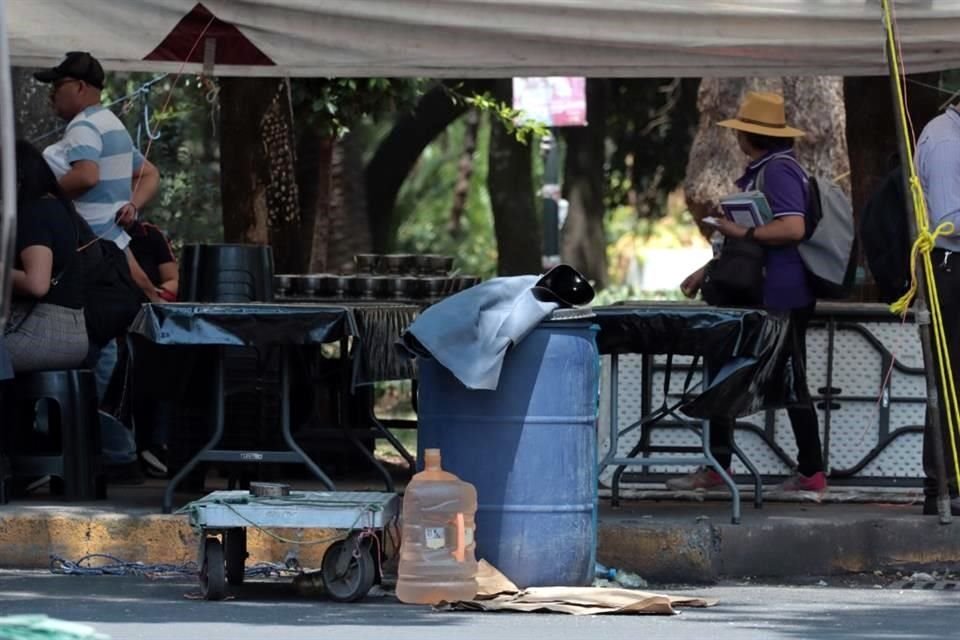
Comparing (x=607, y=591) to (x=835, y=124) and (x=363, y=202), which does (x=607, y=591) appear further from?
(x=363, y=202)

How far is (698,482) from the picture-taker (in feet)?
32.9

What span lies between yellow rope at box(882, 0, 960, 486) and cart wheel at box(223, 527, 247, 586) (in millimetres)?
3014

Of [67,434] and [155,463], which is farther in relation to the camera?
[155,463]

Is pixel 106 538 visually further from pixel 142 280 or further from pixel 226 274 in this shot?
pixel 142 280

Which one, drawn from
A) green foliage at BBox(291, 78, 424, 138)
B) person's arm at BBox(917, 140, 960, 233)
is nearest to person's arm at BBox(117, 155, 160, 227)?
green foliage at BBox(291, 78, 424, 138)

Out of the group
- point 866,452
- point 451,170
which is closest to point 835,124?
point 866,452

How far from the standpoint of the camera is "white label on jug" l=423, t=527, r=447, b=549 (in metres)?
7.58

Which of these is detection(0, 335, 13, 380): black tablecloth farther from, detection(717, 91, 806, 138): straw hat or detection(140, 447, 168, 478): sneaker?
detection(717, 91, 806, 138): straw hat

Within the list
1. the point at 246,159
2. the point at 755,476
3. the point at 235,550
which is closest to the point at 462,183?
the point at 246,159

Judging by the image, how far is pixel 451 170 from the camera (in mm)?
48531

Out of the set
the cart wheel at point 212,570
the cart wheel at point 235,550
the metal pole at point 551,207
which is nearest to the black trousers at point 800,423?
the cart wheel at point 235,550

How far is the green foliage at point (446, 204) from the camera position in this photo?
129 ft

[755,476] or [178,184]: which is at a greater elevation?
[178,184]

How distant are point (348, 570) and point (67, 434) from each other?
6.67ft
